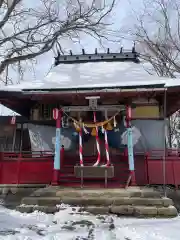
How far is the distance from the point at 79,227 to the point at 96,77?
7075 millimetres

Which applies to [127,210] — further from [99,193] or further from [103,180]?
[103,180]

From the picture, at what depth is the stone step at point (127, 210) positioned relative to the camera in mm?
6781

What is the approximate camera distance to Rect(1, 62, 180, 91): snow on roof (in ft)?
29.9

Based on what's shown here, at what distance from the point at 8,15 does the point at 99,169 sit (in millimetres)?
10195

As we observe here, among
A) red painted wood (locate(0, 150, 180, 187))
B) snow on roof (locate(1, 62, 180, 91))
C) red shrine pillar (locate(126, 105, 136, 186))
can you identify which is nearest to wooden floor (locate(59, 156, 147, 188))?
red painted wood (locate(0, 150, 180, 187))

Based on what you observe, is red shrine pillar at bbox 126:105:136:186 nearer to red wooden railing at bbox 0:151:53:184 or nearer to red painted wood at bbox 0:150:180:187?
red painted wood at bbox 0:150:180:187

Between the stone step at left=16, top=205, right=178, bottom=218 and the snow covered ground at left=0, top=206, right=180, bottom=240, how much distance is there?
212 mm

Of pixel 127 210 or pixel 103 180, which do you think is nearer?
pixel 127 210

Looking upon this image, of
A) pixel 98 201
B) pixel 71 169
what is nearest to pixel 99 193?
pixel 98 201

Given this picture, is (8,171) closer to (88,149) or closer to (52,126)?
(52,126)

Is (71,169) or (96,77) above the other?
(96,77)

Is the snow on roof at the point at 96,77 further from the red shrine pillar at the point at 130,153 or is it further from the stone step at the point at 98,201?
the stone step at the point at 98,201

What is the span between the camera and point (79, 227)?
571 cm

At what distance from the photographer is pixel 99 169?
8.48 meters
